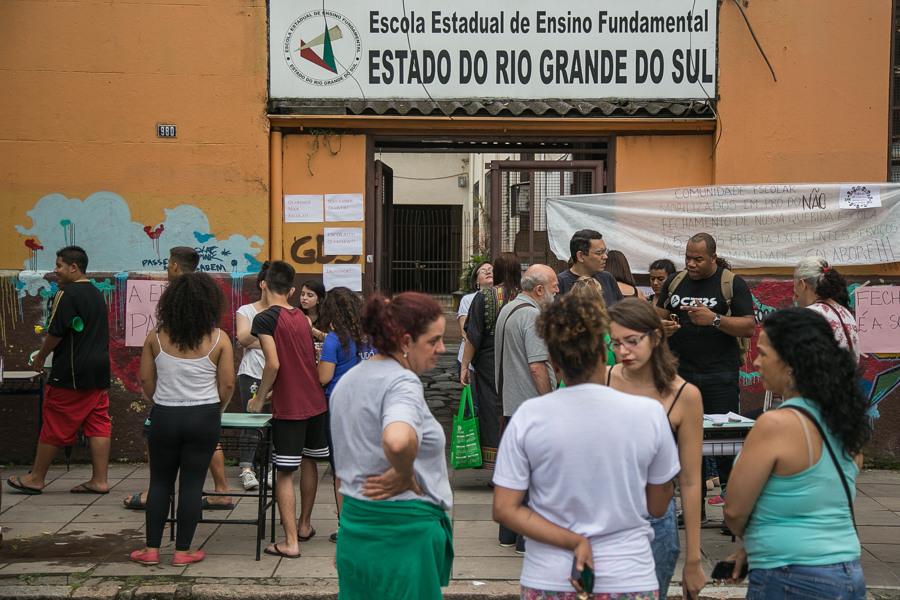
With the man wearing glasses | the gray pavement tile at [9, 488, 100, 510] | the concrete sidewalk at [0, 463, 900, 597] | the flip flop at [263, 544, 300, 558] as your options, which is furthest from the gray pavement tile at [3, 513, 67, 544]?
the man wearing glasses

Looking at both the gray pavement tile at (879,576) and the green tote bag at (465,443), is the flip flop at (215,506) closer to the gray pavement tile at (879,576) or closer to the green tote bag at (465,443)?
the green tote bag at (465,443)

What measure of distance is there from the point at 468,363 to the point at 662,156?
3175 millimetres

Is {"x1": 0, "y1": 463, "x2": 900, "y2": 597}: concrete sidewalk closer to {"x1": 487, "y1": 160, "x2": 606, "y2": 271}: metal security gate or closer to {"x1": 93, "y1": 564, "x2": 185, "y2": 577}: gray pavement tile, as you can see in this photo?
{"x1": 93, "y1": 564, "x2": 185, "y2": 577}: gray pavement tile

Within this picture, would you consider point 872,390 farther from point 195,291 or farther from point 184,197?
point 184,197

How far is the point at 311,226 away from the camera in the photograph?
7906 mm

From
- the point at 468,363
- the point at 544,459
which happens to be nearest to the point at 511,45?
the point at 468,363

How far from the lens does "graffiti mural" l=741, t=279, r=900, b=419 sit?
767 cm

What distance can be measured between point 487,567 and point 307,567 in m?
1.14

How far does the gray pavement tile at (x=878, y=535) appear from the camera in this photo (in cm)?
559

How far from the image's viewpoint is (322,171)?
7938 mm

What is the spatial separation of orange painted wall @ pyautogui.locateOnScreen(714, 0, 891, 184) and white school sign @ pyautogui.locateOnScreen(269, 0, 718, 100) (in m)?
0.32

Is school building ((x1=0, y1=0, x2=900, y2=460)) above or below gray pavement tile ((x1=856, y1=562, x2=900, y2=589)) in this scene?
above

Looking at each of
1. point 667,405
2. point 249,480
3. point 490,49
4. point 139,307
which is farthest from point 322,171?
point 667,405

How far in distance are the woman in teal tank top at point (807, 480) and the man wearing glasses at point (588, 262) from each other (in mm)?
3215
